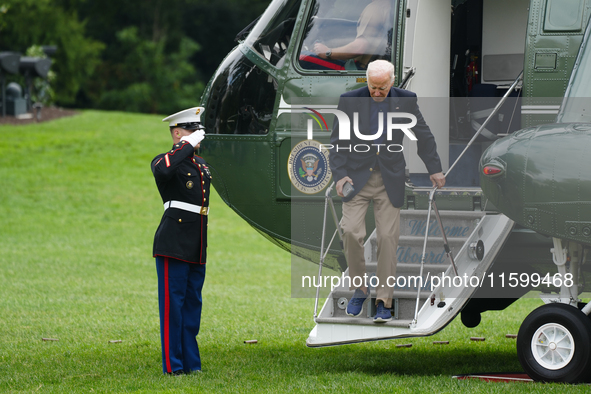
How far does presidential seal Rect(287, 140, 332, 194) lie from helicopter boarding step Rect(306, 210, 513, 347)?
64 cm

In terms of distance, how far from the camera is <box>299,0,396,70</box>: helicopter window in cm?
605

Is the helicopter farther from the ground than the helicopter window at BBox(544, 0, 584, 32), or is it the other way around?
the helicopter window at BBox(544, 0, 584, 32)

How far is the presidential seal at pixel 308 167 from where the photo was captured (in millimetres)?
6012

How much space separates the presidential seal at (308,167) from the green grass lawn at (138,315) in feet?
4.42

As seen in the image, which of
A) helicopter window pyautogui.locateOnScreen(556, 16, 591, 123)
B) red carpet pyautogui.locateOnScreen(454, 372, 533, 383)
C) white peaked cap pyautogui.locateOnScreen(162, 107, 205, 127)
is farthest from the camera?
white peaked cap pyautogui.locateOnScreen(162, 107, 205, 127)

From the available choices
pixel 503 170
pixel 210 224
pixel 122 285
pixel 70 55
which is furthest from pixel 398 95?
pixel 70 55

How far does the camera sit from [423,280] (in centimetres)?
543

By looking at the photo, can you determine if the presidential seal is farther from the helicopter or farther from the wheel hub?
the wheel hub

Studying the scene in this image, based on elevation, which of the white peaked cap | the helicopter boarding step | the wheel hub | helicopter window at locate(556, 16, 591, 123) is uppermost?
helicopter window at locate(556, 16, 591, 123)

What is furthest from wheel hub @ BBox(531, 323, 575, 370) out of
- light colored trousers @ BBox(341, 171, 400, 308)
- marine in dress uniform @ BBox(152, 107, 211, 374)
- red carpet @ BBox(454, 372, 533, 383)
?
marine in dress uniform @ BBox(152, 107, 211, 374)

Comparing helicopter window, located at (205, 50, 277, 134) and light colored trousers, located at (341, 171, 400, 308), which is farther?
helicopter window, located at (205, 50, 277, 134)

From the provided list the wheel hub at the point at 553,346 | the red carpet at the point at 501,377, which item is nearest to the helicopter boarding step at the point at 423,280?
the wheel hub at the point at 553,346

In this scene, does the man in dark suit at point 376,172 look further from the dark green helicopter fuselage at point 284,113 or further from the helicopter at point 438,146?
the dark green helicopter fuselage at point 284,113

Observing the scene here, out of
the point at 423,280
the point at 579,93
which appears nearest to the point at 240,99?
the point at 423,280
